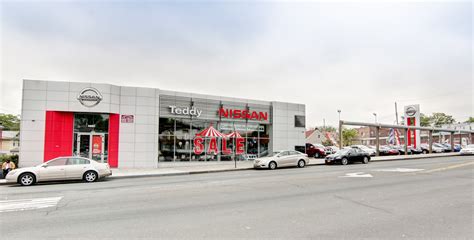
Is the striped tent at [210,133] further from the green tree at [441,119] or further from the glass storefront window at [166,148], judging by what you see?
the green tree at [441,119]

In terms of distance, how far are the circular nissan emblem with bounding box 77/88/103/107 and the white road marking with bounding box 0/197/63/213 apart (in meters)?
11.9

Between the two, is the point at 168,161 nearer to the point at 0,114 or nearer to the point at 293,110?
the point at 293,110

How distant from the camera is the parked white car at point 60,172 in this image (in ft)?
41.9

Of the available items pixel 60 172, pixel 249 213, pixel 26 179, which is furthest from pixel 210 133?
pixel 249 213

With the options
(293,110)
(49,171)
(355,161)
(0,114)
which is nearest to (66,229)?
(49,171)

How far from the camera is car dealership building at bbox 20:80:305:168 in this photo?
1883 centimetres

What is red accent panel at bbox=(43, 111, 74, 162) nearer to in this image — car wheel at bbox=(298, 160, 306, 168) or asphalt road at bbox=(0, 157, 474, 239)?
asphalt road at bbox=(0, 157, 474, 239)

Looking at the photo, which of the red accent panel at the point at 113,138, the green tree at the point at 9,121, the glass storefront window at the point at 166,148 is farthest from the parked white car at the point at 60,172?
the green tree at the point at 9,121

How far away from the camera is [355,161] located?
23312 mm

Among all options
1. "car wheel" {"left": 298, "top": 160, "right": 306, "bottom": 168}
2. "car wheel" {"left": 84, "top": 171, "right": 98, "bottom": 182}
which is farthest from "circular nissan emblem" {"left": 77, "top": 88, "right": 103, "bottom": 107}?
"car wheel" {"left": 298, "top": 160, "right": 306, "bottom": 168}

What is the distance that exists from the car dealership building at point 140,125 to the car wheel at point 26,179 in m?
6.66

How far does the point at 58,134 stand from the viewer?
1916cm

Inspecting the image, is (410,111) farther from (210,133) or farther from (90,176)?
(90,176)

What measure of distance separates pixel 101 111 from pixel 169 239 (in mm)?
17426
